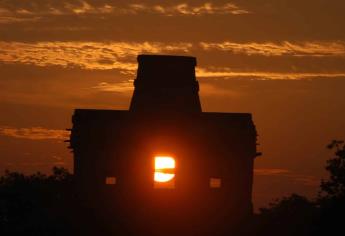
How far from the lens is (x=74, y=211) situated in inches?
1592

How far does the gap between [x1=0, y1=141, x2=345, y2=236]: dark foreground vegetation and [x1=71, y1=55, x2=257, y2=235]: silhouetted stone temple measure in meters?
1.45

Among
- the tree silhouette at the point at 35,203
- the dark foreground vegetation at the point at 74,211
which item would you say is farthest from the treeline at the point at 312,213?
the tree silhouette at the point at 35,203

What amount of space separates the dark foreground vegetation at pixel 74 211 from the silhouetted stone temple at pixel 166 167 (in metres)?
1.45

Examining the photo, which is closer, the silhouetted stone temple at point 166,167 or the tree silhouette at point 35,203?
the tree silhouette at point 35,203

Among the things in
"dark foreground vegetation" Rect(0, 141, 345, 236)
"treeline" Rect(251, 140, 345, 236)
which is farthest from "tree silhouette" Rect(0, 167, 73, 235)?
"treeline" Rect(251, 140, 345, 236)

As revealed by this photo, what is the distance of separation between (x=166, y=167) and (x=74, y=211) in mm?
5107

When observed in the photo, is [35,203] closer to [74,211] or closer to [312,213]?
[74,211]

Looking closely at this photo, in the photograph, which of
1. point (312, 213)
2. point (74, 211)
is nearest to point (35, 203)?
point (74, 211)

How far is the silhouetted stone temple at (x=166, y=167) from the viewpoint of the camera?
136ft

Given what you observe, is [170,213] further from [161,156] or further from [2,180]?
[2,180]

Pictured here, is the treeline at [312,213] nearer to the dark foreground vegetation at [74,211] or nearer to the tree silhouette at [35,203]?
the dark foreground vegetation at [74,211]

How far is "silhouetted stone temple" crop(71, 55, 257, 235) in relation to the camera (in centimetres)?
4153

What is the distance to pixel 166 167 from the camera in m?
42.6

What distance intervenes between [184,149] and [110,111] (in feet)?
14.0
